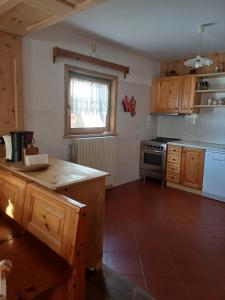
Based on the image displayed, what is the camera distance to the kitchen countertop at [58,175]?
159 centimetres

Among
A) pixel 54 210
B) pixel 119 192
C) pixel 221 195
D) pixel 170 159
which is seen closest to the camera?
pixel 54 210

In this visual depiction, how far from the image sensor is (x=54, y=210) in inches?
54.6

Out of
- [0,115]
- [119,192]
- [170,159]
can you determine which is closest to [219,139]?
[170,159]

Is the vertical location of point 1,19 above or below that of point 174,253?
above

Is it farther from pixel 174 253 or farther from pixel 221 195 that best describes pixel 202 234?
pixel 221 195

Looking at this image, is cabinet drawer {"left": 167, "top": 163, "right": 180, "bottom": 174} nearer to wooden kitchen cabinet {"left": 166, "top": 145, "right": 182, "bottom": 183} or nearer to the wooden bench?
wooden kitchen cabinet {"left": 166, "top": 145, "right": 182, "bottom": 183}

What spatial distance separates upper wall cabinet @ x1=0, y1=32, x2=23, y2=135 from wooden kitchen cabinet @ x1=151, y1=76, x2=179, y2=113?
293 centimetres

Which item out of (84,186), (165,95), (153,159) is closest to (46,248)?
(84,186)

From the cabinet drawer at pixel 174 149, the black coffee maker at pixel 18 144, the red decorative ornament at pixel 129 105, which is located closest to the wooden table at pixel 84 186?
the black coffee maker at pixel 18 144

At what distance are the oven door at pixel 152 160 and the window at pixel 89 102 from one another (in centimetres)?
104

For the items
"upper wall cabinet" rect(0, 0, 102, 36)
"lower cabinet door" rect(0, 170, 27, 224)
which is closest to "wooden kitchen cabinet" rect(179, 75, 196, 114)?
"upper wall cabinet" rect(0, 0, 102, 36)

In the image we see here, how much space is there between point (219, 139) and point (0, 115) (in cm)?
371

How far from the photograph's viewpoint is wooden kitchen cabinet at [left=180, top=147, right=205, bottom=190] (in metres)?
3.90

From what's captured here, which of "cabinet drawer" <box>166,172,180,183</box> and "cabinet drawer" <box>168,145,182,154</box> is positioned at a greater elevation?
"cabinet drawer" <box>168,145,182,154</box>
